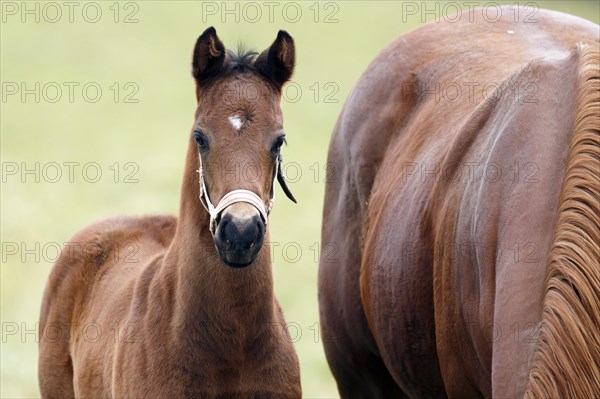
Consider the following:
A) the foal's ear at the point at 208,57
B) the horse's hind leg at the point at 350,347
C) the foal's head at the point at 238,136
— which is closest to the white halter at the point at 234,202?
the foal's head at the point at 238,136

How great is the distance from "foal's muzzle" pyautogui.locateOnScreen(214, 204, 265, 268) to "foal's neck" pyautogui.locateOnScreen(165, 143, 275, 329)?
39cm

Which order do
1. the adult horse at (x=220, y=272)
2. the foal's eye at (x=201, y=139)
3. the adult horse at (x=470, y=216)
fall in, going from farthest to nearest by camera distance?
the foal's eye at (x=201, y=139), the adult horse at (x=220, y=272), the adult horse at (x=470, y=216)

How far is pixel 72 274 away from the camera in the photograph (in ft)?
17.5

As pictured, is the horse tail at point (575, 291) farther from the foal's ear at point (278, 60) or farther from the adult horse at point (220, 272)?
the foal's ear at point (278, 60)

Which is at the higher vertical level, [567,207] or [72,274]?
[567,207]

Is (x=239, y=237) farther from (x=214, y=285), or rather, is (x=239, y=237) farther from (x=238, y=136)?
(x=214, y=285)

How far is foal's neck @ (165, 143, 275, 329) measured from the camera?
4031 millimetres

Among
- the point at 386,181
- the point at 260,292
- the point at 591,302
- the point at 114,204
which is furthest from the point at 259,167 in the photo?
the point at 114,204

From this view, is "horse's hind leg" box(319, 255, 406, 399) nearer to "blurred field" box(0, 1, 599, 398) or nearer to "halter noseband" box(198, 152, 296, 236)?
"halter noseband" box(198, 152, 296, 236)

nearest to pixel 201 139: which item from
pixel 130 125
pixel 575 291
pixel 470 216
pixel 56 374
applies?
pixel 470 216

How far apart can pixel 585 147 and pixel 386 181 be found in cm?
188

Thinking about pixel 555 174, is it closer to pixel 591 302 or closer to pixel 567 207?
pixel 567 207

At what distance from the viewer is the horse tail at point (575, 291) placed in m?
2.33

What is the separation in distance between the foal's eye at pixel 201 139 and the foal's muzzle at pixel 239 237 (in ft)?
1.29
